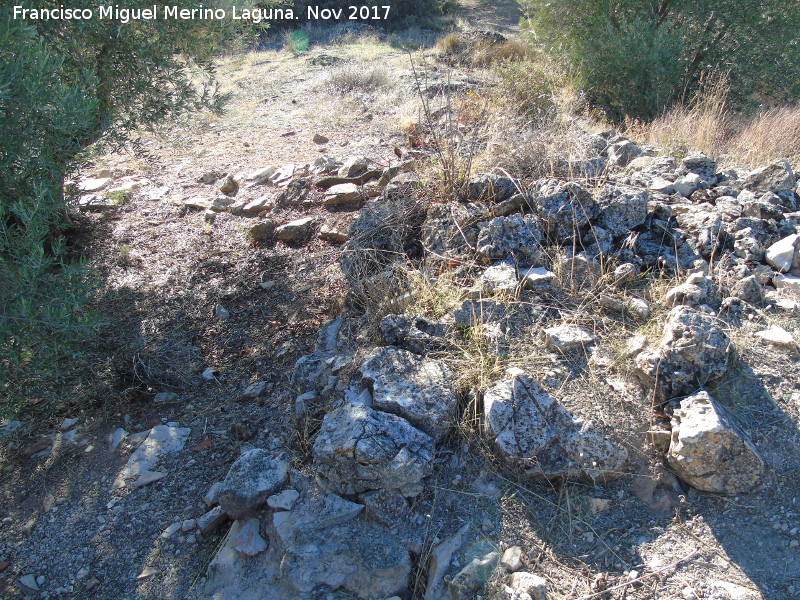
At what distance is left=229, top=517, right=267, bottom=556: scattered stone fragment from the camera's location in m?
2.35

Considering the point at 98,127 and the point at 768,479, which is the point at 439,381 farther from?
the point at 98,127

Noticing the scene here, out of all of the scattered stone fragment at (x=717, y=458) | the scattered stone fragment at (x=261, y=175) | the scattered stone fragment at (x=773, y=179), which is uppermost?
the scattered stone fragment at (x=773, y=179)

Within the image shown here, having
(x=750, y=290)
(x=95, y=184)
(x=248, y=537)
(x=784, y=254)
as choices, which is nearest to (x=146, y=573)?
(x=248, y=537)

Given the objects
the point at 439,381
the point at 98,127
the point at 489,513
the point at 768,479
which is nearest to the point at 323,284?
the point at 439,381

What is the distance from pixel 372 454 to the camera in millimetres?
2352

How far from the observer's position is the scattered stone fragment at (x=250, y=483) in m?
2.46

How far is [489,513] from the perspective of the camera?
7.72 ft

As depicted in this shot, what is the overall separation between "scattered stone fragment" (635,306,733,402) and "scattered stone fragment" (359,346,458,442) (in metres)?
0.95

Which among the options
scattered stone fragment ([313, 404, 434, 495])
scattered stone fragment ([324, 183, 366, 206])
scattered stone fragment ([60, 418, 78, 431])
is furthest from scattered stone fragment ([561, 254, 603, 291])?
scattered stone fragment ([60, 418, 78, 431])

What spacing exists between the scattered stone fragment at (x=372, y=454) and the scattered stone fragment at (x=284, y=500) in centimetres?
15

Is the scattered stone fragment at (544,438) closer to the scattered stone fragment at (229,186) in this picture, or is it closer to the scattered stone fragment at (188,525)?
the scattered stone fragment at (188,525)

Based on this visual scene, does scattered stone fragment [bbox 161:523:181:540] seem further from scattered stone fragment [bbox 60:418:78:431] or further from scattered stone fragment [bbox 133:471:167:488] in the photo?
scattered stone fragment [bbox 60:418:78:431]

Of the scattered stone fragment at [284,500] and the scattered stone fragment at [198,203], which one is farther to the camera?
the scattered stone fragment at [198,203]

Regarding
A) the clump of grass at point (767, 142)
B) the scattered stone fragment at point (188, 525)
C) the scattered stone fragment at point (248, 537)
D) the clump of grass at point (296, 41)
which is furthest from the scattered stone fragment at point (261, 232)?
the clump of grass at point (296, 41)
